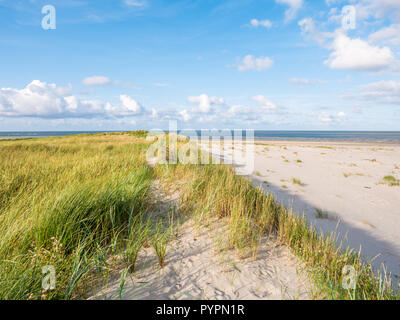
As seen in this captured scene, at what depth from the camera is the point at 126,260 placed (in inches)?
88.5

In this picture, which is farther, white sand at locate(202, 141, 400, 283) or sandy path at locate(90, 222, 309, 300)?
white sand at locate(202, 141, 400, 283)

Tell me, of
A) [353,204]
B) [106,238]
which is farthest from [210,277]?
[353,204]

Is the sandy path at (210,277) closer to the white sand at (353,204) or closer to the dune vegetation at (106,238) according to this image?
the dune vegetation at (106,238)

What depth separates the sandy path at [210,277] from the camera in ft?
6.34

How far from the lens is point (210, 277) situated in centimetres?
214

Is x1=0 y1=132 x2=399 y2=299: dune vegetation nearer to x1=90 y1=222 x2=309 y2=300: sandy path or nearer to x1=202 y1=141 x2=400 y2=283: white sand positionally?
x1=90 y1=222 x2=309 y2=300: sandy path

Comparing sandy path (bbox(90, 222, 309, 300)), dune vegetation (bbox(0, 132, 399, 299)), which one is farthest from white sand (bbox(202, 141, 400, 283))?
sandy path (bbox(90, 222, 309, 300))

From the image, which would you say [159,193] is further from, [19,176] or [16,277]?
[19,176]

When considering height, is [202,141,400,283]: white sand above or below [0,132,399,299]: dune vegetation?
below

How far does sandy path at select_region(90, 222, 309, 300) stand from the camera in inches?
76.1

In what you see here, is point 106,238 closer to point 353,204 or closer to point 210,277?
point 210,277

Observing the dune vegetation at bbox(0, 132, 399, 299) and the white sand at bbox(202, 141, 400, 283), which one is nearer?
the dune vegetation at bbox(0, 132, 399, 299)
